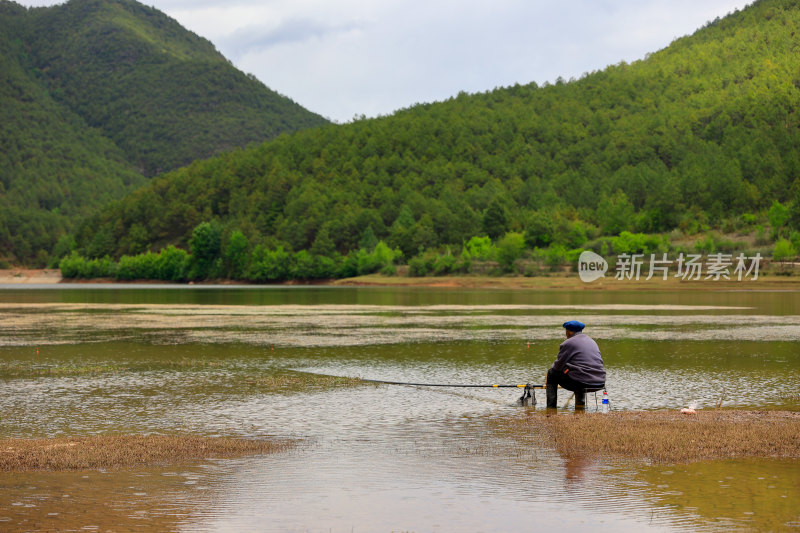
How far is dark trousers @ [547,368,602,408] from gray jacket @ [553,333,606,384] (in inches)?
4.1

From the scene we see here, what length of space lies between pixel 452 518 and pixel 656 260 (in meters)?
136

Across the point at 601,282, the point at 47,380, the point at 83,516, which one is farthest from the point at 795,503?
the point at 601,282

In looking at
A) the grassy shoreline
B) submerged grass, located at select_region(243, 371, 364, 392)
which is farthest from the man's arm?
the grassy shoreline

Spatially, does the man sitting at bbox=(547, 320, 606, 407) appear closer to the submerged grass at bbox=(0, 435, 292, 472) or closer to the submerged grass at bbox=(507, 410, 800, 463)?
the submerged grass at bbox=(507, 410, 800, 463)

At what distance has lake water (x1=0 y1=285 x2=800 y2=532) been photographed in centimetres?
1173

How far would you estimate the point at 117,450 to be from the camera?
50.7 ft

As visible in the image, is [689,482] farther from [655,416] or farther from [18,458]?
[18,458]

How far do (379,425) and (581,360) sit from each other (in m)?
4.90

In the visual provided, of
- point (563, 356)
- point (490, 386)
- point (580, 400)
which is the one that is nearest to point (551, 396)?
point (580, 400)

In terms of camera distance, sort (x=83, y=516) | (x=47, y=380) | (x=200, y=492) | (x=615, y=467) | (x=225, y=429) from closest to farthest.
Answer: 1. (x=83, y=516)
2. (x=200, y=492)
3. (x=615, y=467)
4. (x=225, y=429)
5. (x=47, y=380)

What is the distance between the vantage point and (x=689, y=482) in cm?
1328

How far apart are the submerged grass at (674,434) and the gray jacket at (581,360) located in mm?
968

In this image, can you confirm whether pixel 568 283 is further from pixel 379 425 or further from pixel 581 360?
pixel 379 425

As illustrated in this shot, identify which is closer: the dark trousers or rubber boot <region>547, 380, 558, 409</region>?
the dark trousers
